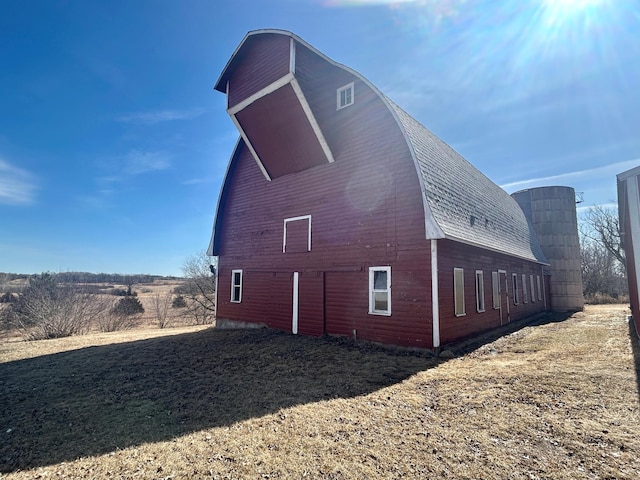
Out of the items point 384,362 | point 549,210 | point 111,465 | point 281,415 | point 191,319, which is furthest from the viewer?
point 191,319

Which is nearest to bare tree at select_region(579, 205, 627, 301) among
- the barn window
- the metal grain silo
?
the metal grain silo

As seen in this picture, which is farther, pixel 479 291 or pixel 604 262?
pixel 604 262

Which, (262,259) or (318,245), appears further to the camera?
(262,259)

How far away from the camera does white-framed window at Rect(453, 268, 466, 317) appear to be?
10.3 metres

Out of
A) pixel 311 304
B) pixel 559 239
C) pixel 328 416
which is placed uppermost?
pixel 559 239

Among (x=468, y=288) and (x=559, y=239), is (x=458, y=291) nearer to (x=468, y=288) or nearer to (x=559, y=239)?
(x=468, y=288)

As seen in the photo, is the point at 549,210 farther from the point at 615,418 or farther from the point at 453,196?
the point at 615,418

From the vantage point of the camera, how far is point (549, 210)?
23.5 m

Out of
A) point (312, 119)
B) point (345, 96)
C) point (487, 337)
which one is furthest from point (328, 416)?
point (345, 96)

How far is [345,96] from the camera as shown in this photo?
1191 cm

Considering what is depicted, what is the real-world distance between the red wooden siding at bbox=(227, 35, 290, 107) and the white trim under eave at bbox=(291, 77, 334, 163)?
573 millimetres

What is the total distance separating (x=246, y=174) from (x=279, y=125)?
12.3ft

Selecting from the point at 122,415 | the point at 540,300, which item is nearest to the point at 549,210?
the point at 540,300

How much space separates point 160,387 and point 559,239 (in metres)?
25.9
